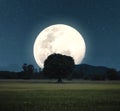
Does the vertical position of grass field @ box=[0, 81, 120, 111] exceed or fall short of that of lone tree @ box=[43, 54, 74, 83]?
it falls short

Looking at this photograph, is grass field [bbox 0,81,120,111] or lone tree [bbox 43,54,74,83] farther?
lone tree [bbox 43,54,74,83]

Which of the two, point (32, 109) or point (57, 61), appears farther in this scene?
point (57, 61)

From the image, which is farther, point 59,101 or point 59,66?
point 59,66

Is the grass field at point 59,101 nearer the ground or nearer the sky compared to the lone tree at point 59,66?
nearer the ground

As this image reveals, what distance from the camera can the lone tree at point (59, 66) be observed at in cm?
14938

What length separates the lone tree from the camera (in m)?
149

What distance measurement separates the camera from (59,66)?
149000 millimetres

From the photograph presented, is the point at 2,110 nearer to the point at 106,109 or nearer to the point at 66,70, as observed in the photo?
the point at 106,109

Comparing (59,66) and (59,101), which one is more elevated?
(59,66)

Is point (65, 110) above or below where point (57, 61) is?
below

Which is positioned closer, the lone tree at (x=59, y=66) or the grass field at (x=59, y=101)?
the grass field at (x=59, y=101)

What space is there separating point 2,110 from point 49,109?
3153 mm

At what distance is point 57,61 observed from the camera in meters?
152

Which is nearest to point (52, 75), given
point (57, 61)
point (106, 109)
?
point (57, 61)
